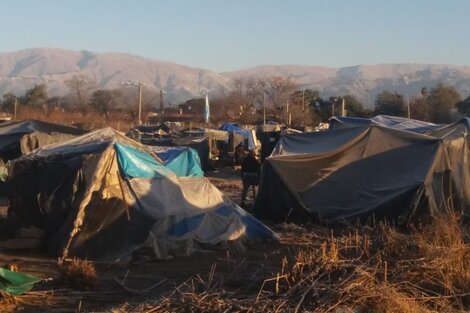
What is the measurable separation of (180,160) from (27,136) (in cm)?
443

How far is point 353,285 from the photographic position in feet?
24.8

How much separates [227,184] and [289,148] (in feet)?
32.1

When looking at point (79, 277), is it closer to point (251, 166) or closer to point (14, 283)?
point (14, 283)

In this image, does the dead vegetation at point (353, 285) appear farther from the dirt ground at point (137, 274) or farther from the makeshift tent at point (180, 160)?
the makeshift tent at point (180, 160)

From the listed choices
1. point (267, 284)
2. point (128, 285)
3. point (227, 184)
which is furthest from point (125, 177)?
point (227, 184)

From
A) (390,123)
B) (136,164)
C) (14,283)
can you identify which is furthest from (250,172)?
(14,283)

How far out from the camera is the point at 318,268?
8016mm

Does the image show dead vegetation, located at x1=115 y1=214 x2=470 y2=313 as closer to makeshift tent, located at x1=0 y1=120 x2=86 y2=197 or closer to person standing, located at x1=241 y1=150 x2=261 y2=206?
person standing, located at x1=241 y1=150 x2=261 y2=206

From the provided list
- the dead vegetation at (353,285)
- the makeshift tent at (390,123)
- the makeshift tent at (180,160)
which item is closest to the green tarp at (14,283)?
the dead vegetation at (353,285)

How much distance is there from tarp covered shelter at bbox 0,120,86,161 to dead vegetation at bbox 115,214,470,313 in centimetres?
1413

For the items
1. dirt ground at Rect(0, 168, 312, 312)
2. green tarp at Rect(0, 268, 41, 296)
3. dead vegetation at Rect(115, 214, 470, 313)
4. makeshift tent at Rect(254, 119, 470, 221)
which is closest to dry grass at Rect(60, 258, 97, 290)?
dirt ground at Rect(0, 168, 312, 312)

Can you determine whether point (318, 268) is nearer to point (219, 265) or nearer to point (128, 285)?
point (128, 285)

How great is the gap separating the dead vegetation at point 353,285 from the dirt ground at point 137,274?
49cm

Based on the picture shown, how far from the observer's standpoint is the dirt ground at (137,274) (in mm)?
8711
